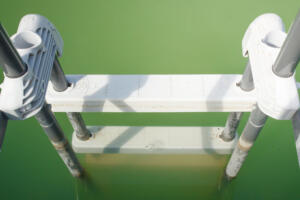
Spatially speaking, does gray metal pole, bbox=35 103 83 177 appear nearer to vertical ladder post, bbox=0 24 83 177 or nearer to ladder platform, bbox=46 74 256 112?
vertical ladder post, bbox=0 24 83 177

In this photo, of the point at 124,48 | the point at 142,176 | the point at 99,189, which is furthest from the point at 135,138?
the point at 124,48

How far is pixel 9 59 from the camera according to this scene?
84 cm

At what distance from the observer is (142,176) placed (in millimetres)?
1705

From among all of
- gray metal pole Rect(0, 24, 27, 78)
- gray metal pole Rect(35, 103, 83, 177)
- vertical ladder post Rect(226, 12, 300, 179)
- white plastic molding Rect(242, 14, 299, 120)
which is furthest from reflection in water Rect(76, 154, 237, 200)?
gray metal pole Rect(0, 24, 27, 78)

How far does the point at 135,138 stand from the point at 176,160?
28cm

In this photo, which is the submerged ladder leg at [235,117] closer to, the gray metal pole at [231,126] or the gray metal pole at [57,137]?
the gray metal pole at [231,126]

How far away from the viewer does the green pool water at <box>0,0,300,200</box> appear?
5.44 ft

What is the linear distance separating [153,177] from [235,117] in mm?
593

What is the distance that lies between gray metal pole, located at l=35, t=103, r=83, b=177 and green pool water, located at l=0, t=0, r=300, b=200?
0.43ft

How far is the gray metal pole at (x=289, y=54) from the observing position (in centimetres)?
81

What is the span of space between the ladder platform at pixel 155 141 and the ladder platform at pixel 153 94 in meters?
0.36

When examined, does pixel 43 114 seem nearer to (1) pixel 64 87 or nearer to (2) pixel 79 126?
(1) pixel 64 87

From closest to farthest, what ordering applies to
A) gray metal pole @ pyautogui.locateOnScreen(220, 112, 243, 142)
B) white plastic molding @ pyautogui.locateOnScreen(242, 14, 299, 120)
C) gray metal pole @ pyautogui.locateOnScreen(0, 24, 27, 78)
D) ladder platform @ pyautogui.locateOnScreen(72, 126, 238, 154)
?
1. gray metal pole @ pyautogui.locateOnScreen(0, 24, 27, 78)
2. white plastic molding @ pyautogui.locateOnScreen(242, 14, 299, 120)
3. gray metal pole @ pyautogui.locateOnScreen(220, 112, 243, 142)
4. ladder platform @ pyautogui.locateOnScreen(72, 126, 238, 154)

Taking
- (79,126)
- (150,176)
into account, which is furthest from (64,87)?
(150,176)
